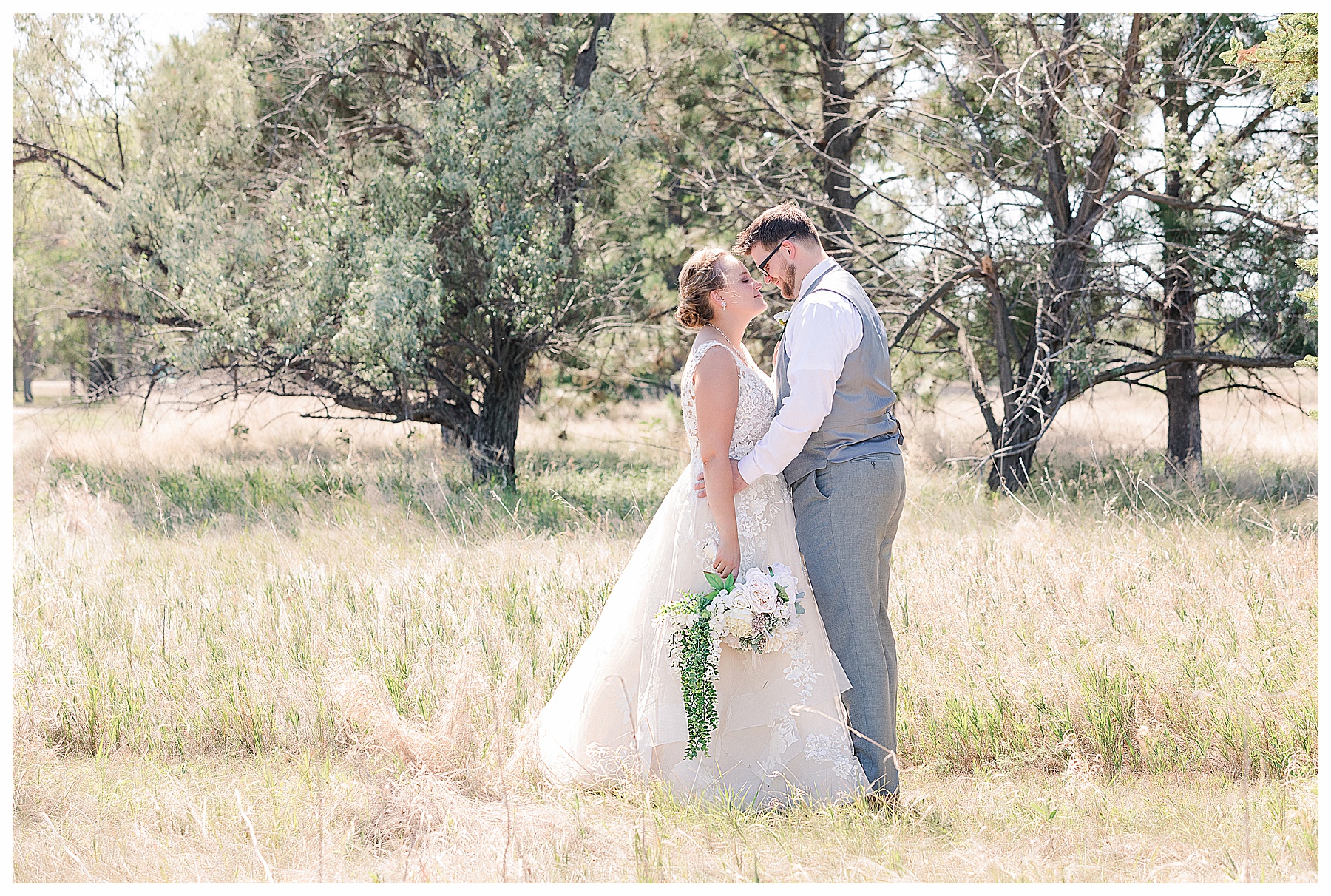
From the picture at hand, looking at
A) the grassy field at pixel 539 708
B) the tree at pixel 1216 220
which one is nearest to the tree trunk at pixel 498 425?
the grassy field at pixel 539 708

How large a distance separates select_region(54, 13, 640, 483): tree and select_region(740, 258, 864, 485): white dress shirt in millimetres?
5679

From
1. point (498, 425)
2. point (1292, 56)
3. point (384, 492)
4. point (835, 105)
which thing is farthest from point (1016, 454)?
point (384, 492)

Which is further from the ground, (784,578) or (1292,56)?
(1292,56)

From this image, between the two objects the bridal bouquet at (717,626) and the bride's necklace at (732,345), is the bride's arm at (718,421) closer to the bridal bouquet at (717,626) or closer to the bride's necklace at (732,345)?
the bride's necklace at (732,345)

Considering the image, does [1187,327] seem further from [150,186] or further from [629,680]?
[150,186]

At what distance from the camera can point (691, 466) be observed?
3463 mm

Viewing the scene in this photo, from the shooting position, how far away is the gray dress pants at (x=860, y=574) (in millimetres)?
3193

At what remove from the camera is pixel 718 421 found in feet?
10.6

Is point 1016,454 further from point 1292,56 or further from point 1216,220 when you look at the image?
point 1292,56

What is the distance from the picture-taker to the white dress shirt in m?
3.08

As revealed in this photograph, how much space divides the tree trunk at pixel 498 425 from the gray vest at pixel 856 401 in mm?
6964

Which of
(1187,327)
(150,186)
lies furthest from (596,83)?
(1187,327)

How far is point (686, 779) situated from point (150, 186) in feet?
28.1

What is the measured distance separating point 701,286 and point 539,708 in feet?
6.10
